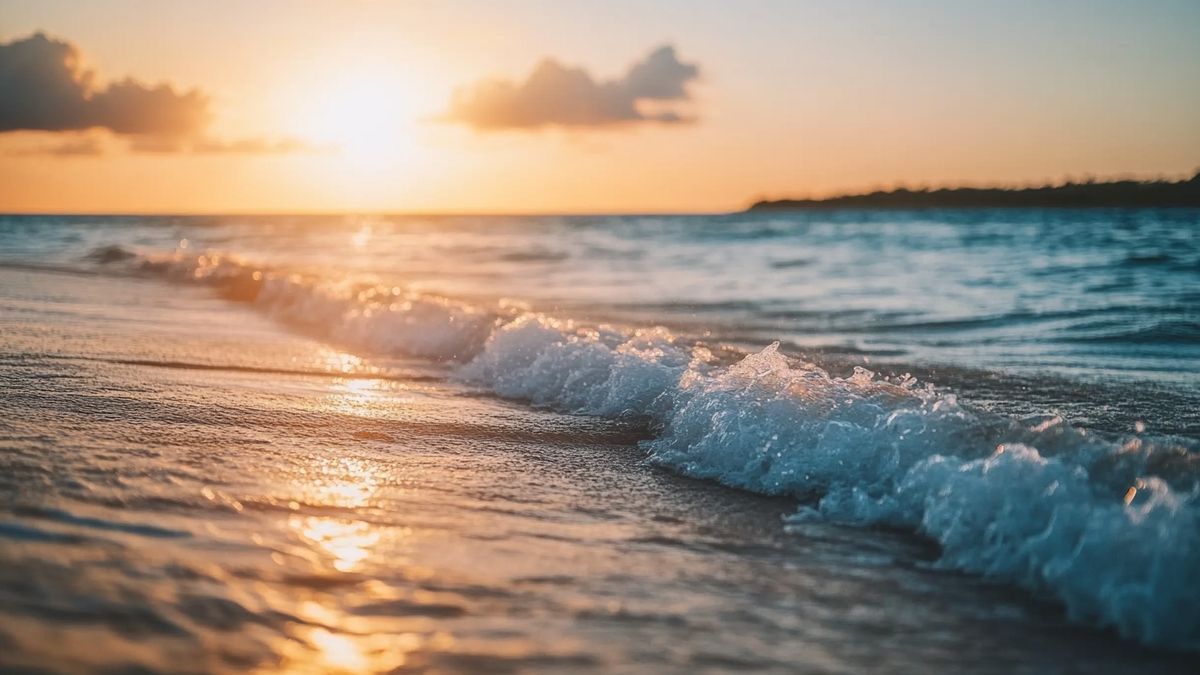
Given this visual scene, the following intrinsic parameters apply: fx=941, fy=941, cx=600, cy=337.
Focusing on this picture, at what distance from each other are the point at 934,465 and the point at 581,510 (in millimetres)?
1637

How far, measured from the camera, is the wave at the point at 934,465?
3334 millimetres

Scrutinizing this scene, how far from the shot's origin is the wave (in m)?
3.33

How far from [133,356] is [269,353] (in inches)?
53.7

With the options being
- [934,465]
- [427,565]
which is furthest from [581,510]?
[934,465]

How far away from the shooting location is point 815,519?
4312 millimetres

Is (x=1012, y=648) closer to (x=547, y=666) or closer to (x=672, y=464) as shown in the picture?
(x=547, y=666)

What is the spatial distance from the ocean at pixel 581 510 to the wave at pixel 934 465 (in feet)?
0.05

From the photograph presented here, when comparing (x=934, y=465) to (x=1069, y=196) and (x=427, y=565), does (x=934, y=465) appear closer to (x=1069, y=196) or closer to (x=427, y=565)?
(x=427, y=565)

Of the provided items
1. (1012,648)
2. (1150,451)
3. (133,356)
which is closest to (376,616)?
(1012,648)

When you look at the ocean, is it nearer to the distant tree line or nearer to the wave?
the wave

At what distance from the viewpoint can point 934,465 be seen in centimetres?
433

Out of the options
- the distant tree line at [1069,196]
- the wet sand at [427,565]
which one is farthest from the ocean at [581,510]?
the distant tree line at [1069,196]

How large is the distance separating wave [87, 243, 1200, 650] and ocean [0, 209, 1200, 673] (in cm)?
2

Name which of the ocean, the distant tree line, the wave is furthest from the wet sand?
the distant tree line
